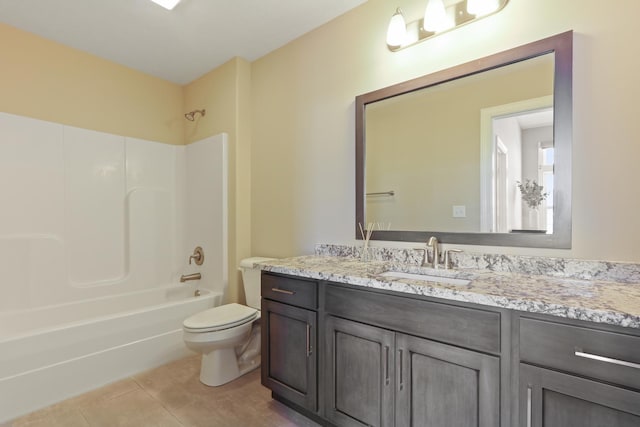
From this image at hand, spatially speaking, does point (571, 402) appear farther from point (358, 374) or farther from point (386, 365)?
point (358, 374)

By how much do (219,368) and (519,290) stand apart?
1.85 metres

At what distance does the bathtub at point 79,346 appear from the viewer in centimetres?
179

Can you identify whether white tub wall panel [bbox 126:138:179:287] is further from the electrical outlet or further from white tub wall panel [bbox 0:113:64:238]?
the electrical outlet

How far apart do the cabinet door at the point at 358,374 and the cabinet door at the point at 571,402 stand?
18.7 inches

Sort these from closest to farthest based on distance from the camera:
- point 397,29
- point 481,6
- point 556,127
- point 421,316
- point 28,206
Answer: point 421,316 < point 556,127 < point 481,6 < point 397,29 < point 28,206

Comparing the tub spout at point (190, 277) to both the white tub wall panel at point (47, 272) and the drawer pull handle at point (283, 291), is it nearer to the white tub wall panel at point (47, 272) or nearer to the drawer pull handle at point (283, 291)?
the white tub wall panel at point (47, 272)

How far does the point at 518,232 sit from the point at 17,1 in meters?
3.25

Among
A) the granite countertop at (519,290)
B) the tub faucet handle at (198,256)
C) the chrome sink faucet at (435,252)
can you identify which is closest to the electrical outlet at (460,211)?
the chrome sink faucet at (435,252)

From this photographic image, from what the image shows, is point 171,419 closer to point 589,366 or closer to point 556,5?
point 589,366

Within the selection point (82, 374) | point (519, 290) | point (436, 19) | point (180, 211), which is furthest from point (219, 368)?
point (436, 19)

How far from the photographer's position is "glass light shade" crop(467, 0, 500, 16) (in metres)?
1.54

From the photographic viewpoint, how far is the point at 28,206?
2.36m

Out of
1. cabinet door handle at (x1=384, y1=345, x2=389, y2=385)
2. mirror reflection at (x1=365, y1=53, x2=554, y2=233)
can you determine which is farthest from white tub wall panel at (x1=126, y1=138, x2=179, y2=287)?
cabinet door handle at (x1=384, y1=345, x2=389, y2=385)

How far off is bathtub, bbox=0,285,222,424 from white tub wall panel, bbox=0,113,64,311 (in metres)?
0.24
